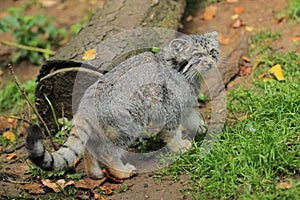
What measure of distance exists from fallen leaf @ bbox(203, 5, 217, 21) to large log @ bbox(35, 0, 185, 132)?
4.23 ft

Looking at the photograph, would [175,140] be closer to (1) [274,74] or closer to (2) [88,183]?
(2) [88,183]

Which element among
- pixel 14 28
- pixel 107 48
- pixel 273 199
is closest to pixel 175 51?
pixel 107 48

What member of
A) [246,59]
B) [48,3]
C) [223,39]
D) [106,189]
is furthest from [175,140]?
[48,3]

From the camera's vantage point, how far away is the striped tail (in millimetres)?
4051

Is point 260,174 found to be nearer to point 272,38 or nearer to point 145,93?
point 145,93

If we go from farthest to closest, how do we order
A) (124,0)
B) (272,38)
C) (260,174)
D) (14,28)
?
(14,28), (272,38), (124,0), (260,174)

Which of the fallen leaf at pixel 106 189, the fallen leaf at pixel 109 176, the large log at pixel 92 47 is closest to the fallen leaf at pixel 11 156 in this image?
the large log at pixel 92 47

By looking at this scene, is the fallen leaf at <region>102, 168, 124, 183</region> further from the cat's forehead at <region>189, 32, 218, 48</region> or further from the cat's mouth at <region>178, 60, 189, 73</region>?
the cat's forehead at <region>189, 32, 218, 48</region>

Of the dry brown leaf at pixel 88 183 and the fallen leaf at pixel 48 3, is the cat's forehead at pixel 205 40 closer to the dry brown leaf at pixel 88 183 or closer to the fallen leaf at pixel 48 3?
the dry brown leaf at pixel 88 183

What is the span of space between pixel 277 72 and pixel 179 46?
61.9 inches

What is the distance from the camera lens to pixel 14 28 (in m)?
7.19

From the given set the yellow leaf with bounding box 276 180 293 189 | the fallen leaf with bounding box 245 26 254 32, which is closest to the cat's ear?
the yellow leaf with bounding box 276 180 293 189

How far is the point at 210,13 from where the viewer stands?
24.2ft

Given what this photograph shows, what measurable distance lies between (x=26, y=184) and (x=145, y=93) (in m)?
1.53
